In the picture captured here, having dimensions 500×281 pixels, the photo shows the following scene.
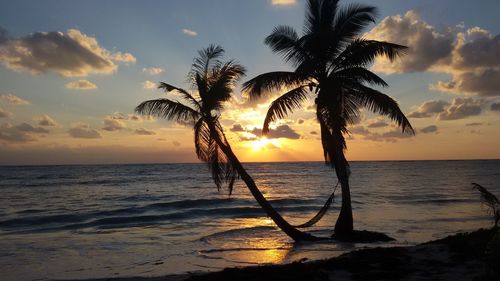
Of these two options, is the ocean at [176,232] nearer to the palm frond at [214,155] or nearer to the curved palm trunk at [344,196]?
the curved palm trunk at [344,196]

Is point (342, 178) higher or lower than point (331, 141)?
lower

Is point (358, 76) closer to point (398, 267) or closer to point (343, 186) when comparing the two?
point (343, 186)

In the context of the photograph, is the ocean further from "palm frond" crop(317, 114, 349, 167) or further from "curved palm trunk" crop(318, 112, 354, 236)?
"palm frond" crop(317, 114, 349, 167)

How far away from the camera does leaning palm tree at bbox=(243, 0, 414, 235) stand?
14.5 meters

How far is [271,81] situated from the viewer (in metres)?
15.2

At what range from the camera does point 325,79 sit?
14.8 m

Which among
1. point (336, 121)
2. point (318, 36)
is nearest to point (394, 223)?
point (336, 121)

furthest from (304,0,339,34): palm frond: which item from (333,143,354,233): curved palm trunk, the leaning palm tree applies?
(333,143,354,233): curved palm trunk

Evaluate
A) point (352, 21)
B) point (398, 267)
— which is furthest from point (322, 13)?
point (398, 267)

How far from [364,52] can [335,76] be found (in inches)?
48.3

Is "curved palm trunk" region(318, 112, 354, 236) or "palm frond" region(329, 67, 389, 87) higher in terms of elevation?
"palm frond" region(329, 67, 389, 87)

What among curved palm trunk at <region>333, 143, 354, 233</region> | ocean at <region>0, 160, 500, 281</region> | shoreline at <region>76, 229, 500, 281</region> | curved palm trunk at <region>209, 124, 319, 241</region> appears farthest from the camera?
curved palm trunk at <region>333, 143, 354, 233</region>

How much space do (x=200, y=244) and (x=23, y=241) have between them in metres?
7.97

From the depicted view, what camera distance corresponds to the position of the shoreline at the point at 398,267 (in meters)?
8.06
